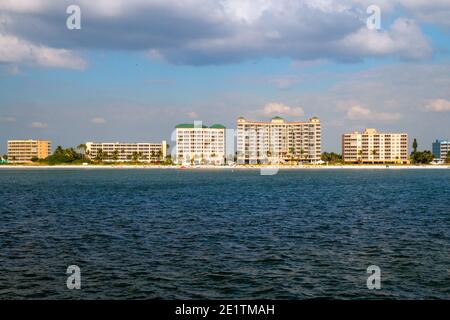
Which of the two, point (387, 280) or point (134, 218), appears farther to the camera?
point (134, 218)

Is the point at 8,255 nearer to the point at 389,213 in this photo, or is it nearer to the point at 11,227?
the point at 11,227

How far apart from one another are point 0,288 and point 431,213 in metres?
45.4

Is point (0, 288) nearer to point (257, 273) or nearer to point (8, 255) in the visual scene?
point (8, 255)

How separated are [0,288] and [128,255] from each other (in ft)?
27.9
